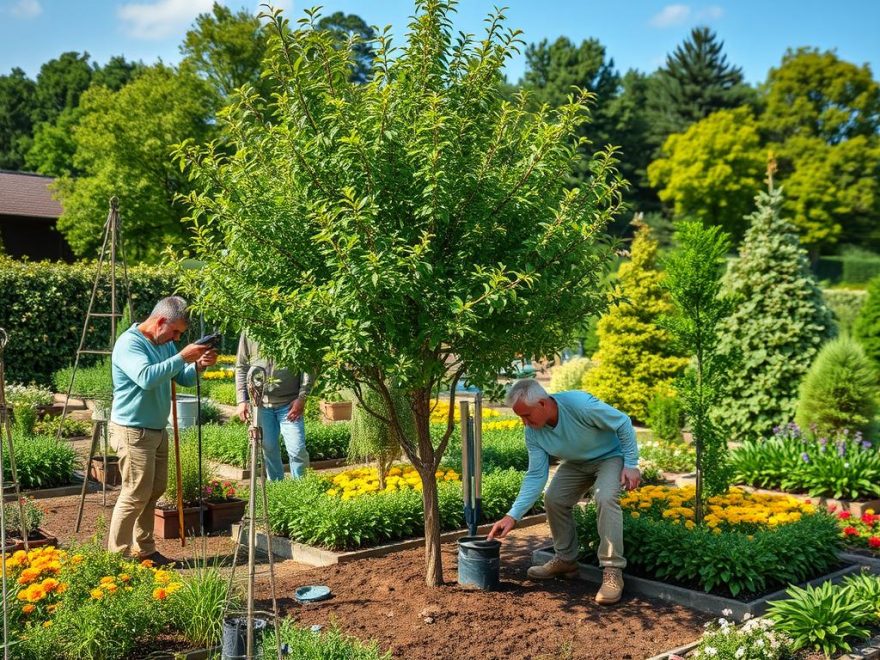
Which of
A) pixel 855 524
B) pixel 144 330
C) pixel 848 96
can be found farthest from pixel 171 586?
pixel 848 96

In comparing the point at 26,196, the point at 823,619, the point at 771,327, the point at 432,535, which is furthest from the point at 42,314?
the point at 26,196

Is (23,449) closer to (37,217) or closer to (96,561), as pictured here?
(96,561)

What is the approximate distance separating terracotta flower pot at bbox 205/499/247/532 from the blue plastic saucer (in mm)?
2253

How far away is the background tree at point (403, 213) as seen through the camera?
466 cm

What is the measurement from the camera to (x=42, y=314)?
1576 centimetres

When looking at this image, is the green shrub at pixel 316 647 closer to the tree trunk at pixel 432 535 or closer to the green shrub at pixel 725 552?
the tree trunk at pixel 432 535

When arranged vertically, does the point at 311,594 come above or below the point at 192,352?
below

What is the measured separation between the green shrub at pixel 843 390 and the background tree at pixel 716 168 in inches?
1356

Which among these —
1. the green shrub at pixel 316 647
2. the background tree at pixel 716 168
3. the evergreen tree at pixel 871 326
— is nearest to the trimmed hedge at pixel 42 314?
the green shrub at pixel 316 647

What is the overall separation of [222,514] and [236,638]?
3.71 metres

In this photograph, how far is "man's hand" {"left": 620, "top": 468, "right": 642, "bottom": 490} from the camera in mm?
5542

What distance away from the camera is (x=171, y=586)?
4672 millimetres

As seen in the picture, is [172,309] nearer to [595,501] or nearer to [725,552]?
[595,501]

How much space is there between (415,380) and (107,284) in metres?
13.0
